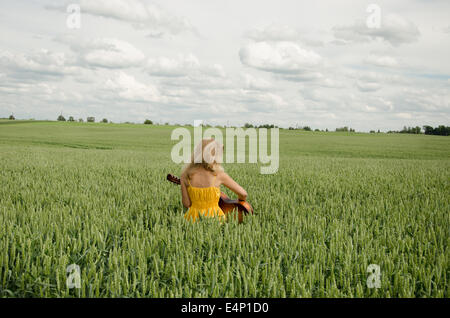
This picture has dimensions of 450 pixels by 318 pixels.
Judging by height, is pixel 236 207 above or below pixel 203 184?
below

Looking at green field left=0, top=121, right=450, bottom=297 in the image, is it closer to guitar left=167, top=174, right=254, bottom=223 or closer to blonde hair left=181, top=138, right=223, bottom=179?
guitar left=167, top=174, right=254, bottom=223

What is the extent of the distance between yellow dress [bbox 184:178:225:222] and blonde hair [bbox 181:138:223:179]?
25 centimetres

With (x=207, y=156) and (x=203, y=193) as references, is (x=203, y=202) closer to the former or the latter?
(x=203, y=193)

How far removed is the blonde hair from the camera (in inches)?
178

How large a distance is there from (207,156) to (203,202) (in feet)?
2.33

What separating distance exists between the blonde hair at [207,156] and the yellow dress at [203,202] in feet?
0.83

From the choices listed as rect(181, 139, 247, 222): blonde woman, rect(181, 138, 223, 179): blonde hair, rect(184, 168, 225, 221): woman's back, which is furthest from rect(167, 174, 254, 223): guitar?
rect(181, 138, 223, 179): blonde hair

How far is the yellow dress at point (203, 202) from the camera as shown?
4738mm

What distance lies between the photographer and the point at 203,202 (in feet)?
15.7

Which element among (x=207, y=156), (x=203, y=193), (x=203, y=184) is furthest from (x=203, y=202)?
(x=207, y=156)

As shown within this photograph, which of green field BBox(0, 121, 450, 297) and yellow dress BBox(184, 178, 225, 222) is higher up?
yellow dress BBox(184, 178, 225, 222)

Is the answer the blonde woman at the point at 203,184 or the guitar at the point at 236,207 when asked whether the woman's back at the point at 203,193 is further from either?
the guitar at the point at 236,207

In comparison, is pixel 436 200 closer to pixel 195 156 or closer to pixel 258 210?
pixel 258 210
